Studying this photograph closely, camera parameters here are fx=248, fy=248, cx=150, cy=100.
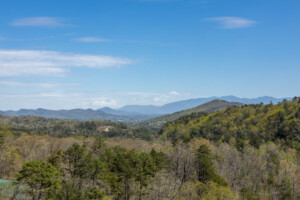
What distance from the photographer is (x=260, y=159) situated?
8088 cm

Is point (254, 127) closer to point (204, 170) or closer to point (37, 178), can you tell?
point (204, 170)

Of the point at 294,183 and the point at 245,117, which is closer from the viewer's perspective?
the point at 294,183

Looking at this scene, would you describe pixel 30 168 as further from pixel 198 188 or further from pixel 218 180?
pixel 218 180

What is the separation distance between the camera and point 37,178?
34.2 meters

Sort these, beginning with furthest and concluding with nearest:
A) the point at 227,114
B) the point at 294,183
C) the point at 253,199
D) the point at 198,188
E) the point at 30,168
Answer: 1. the point at 227,114
2. the point at 294,183
3. the point at 253,199
4. the point at 198,188
5. the point at 30,168

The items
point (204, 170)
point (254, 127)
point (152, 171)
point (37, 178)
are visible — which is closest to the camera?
point (37, 178)

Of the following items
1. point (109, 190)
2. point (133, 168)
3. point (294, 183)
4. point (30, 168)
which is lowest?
point (294, 183)

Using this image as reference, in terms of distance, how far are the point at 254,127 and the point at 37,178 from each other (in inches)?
5042

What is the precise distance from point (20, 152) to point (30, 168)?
59.6 meters

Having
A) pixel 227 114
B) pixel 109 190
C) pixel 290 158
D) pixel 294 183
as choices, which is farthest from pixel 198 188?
pixel 227 114

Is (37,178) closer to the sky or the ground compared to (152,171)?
closer to the sky

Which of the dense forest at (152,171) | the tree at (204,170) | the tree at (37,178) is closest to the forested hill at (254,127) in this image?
the dense forest at (152,171)

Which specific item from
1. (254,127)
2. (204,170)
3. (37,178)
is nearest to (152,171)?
(204,170)

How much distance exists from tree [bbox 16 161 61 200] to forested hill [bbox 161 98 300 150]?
7689cm
